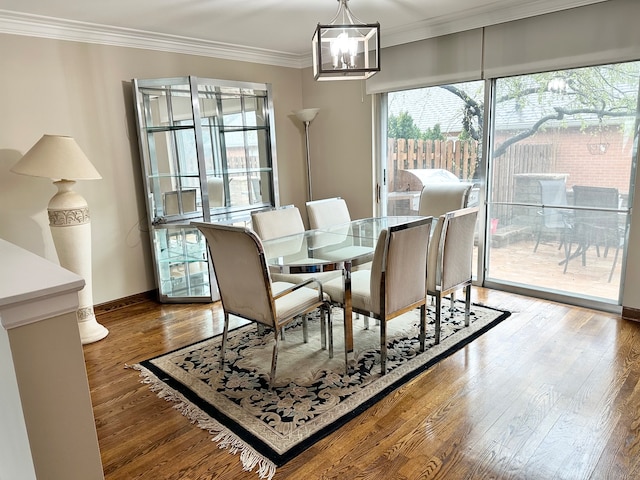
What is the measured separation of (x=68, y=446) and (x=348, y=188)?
405cm

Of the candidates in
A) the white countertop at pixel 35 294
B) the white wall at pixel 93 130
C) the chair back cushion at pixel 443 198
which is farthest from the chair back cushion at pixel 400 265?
the white wall at pixel 93 130

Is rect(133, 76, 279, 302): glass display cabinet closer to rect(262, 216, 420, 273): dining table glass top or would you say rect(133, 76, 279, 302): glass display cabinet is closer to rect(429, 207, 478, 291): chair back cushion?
rect(262, 216, 420, 273): dining table glass top

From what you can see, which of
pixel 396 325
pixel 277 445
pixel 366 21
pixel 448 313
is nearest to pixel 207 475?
pixel 277 445

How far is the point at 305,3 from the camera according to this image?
3195mm

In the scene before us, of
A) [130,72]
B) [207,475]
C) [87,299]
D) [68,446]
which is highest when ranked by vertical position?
[130,72]

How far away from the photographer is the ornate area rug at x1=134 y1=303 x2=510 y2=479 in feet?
7.07

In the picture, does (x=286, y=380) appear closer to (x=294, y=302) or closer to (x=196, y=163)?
(x=294, y=302)

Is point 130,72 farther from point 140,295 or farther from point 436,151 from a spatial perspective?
point 436,151

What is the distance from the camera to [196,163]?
4.01 metres

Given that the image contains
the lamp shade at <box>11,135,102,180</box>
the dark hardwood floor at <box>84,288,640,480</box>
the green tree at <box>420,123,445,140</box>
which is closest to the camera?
the dark hardwood floor at <box>84,288,640,480</box>

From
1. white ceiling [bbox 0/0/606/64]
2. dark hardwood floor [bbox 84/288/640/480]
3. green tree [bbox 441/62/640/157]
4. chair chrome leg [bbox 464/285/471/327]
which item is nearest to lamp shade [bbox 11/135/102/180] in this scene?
white ceiling [bbox 0/0/606/64]

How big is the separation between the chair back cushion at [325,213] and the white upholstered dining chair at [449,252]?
1047 mm

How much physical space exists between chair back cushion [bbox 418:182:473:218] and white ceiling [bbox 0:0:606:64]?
1.33 meters

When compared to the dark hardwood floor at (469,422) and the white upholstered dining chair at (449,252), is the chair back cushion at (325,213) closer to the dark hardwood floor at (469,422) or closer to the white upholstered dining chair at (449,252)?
the white upholstered dining chair at (449,252)
